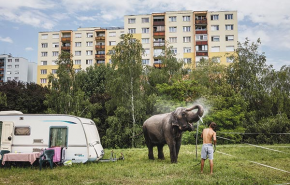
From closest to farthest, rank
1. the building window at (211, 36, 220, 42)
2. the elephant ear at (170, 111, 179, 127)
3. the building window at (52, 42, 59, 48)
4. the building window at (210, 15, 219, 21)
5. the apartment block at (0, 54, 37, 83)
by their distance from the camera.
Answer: the elephant ear at (170, 111, 179, 127), the building window at (211, 36, 220, 42), the building window at (210, 15, 219, 21), the building window at (52, 42, 59, 48), the apartment block at (0, 54, 37, 83)

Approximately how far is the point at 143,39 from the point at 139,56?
28.9 meters

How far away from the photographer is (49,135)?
43.7ft

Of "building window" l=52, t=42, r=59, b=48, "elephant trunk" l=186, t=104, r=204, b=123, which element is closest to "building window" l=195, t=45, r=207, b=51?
"building window" l=52, t=42, r=59, b=48

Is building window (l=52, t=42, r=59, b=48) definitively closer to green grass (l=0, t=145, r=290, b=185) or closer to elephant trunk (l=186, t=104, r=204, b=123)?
green grass (l=0, t=145, r=290, b=185)

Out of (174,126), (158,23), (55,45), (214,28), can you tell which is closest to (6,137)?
(174,126)

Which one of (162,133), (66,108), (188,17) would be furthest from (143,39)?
(162,133)

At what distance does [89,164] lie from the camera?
1322 cm

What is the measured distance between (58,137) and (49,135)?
451 mm

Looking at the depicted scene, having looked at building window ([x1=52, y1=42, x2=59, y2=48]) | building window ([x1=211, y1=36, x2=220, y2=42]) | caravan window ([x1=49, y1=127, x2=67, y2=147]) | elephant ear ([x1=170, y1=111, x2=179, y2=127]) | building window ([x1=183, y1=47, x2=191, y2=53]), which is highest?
building window ([x1=52, y1=42, x2=59, y2=48])

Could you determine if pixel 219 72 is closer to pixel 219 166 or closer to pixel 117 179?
pixel 219 166

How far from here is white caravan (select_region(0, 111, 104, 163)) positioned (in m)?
13.1

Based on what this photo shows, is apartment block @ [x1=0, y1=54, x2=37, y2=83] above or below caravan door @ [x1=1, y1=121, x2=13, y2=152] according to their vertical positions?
above

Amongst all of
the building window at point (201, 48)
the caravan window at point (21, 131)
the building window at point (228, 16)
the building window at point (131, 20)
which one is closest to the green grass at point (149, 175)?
the caravan window at point (21, 131)

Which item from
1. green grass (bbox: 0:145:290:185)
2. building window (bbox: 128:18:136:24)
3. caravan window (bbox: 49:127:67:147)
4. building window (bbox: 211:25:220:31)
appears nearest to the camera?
green grass (bbox: 0:145:290:185)
